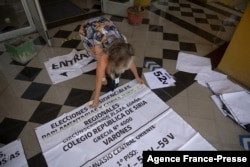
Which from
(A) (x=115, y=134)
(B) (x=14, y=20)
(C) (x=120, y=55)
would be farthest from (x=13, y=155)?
(B) (x=14, y=20)

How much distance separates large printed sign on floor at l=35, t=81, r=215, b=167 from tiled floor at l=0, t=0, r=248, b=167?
0.24 ft

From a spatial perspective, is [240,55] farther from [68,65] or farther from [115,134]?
[68,65]

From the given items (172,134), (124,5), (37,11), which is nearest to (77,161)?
(172,134)

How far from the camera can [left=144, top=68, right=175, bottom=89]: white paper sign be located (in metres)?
1.55

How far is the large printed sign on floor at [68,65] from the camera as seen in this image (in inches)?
64.1

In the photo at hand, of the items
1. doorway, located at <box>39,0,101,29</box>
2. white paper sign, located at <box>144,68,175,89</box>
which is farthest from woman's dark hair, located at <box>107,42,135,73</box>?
doorway, located at <box>39,0,101,29</box>

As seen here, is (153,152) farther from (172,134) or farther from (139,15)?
(139,15)

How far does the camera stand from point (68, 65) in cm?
173

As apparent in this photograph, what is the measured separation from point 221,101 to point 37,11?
1772mm

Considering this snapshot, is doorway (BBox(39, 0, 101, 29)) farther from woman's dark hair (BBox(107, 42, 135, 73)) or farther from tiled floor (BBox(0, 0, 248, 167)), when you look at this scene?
woman's dark hair (BBox(107, 42, 135, 73))

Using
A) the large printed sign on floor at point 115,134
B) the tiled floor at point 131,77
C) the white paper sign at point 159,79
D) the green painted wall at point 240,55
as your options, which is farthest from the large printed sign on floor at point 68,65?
the green painted wall at point 240,55

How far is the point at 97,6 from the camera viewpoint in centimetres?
282

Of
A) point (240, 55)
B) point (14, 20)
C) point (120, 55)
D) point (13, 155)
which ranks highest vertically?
point (120, 55)

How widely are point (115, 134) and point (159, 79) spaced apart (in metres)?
0.64
